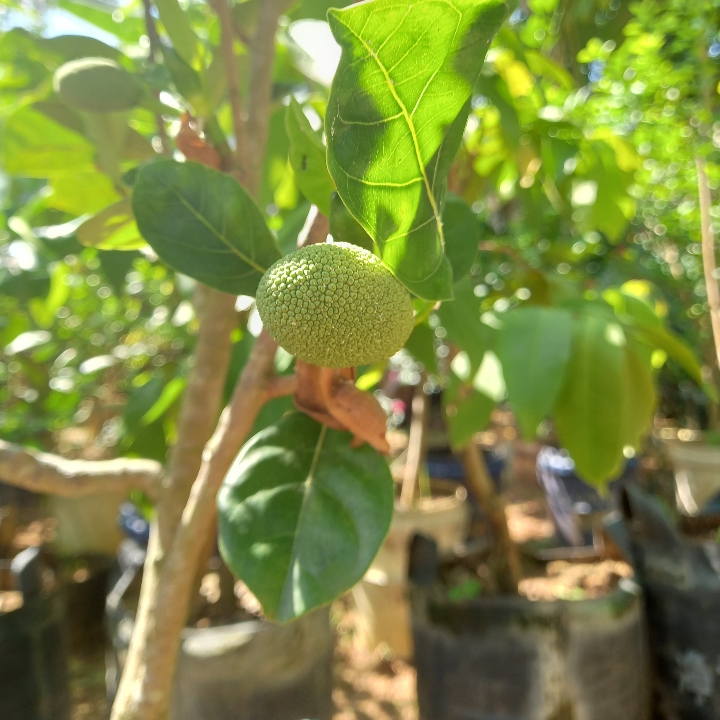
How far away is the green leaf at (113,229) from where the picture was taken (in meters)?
0.37

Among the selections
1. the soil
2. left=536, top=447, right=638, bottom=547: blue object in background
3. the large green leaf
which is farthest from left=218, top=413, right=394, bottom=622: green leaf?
left=536, top=447, right=638, bottom=547: blue object in background

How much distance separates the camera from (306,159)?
26cm

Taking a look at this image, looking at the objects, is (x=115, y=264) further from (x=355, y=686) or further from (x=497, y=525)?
(x=355, y=686)

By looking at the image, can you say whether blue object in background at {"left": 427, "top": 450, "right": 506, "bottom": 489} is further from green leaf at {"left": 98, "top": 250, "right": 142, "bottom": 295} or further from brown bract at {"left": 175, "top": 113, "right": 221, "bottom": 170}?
brown bract at {"left": 175, "top": 113, "right": 221, "bottom": 170}

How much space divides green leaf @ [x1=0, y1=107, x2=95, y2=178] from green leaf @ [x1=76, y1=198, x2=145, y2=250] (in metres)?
0.16

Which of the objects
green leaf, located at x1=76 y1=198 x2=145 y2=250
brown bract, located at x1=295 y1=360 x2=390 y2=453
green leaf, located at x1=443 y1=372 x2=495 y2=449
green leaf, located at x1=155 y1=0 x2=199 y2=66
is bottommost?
brown bract, located at x1=295 y1=360 x2=390 y2=453

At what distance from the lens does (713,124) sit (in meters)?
0.63

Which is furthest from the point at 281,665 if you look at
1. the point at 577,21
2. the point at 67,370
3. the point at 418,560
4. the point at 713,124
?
the point at 577,21

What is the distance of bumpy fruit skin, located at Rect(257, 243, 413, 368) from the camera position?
0.66ft

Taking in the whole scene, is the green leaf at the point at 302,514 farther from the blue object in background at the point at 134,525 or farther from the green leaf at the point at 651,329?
the blue object in background at the point at 134,525

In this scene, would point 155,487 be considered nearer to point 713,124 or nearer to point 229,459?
point 229,459

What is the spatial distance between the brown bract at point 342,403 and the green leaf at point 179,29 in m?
0.24

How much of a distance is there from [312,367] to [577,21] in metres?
1.75

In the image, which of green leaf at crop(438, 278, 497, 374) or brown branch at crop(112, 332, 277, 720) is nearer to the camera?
brown branch at crop(112, 332, 277, 720)
